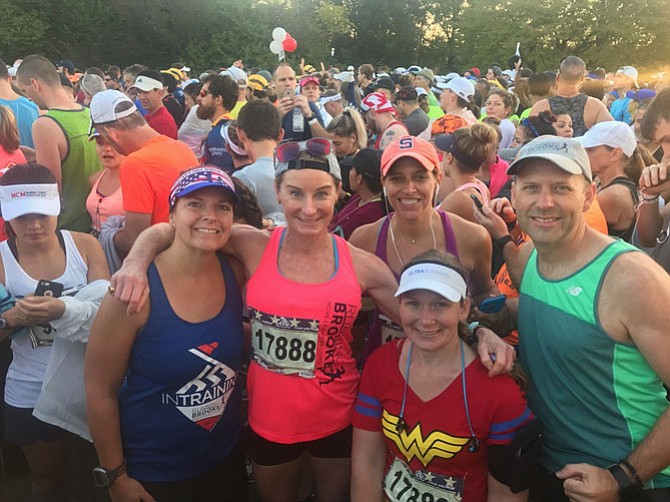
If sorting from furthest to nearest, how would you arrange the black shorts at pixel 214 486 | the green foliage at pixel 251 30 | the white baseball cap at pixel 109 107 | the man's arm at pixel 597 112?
the green foliage at pixel 251 30 → the man's arm at pixel 597 112 → the white baseball cap at pixel 109 107 → the black shorts at pixel 214 486

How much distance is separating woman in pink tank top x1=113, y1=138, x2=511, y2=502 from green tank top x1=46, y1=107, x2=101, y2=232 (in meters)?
2.40

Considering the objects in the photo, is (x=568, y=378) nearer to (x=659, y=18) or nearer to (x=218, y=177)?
(x=218, y=177)

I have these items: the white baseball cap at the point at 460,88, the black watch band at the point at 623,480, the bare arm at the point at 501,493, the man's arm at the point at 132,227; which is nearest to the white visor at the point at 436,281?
the bare arm at the point at 501,493

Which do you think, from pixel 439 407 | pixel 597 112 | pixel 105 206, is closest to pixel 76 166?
pixel 105 206

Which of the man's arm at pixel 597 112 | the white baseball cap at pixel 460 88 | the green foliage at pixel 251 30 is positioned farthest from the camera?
the green foliage at pixel 251 30

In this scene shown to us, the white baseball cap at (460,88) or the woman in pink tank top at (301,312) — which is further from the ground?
the white baseball cap at (460,88)

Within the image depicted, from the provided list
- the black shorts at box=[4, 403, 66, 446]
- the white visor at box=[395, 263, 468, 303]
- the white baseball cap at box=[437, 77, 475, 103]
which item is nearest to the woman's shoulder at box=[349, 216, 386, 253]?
the white visor at box=[395, 263, 468, 303]

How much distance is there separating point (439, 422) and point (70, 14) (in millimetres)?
36380

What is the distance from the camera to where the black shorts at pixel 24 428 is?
9.29ft

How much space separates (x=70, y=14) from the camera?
31.2 m

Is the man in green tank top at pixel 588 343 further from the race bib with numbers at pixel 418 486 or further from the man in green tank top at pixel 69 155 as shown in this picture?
the man in green tank top at pixel 69 155

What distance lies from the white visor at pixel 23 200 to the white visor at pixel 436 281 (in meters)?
1.98

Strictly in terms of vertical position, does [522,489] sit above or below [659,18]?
below

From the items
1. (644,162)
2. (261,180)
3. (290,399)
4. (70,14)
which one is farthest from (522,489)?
(70,14)
